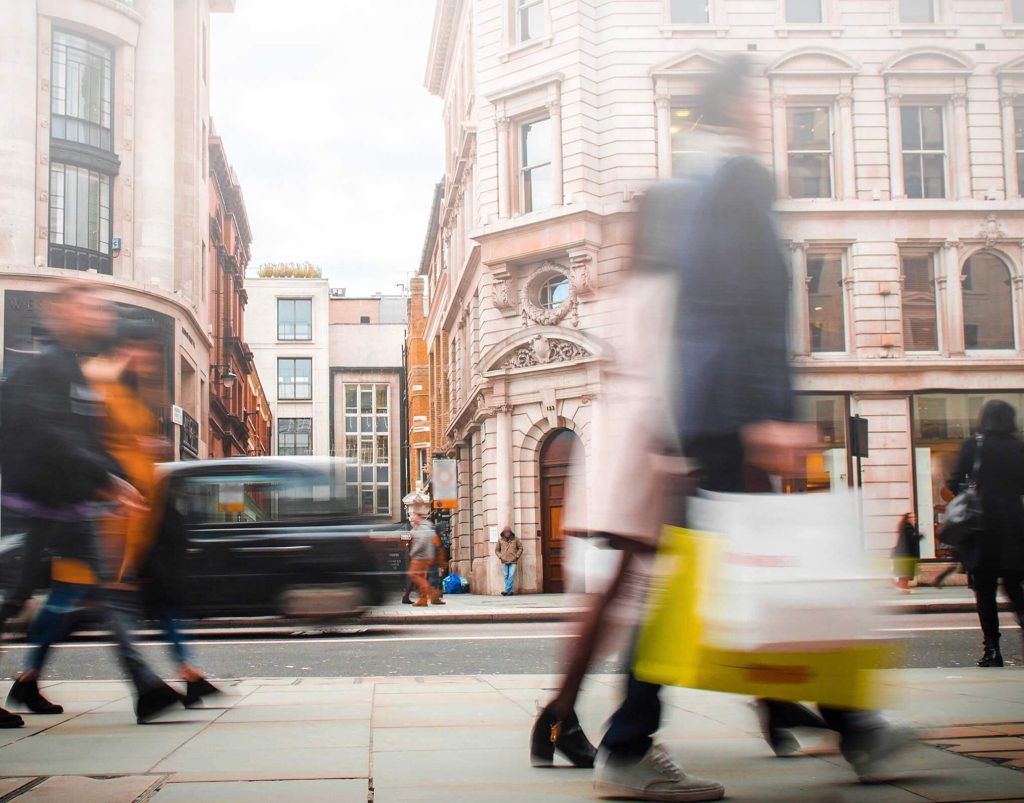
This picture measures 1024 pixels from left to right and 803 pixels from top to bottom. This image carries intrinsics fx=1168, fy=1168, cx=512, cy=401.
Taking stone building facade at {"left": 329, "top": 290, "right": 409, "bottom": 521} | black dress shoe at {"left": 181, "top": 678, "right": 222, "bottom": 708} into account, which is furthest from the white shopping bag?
stone building facade at {"left": 329, "top": 290, "right": 409, "bottom": 521}

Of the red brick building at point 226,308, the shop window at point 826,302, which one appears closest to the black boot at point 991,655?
the shop window at point 826,302

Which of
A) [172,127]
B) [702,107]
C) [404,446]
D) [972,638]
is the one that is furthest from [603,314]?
[404,446]

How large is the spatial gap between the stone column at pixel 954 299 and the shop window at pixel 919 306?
362mm

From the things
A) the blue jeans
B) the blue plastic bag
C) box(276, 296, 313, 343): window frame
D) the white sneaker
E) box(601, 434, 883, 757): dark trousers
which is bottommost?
the blue plastic bag

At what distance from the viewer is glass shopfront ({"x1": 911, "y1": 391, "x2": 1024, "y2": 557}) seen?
27.2m

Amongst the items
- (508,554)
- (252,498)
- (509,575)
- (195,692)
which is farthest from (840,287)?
(195,692)

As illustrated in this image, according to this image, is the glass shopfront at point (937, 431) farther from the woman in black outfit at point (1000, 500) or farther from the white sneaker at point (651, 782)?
the white sneaker at point (651, 782)

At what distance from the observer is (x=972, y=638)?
415 inches

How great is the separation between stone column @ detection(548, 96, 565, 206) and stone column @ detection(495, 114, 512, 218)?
152cm

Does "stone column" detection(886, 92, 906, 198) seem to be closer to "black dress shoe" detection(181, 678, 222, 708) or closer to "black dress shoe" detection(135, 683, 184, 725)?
"black dress shoe" detection(181, 678, 222, 708)

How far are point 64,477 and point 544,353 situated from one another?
24192mm

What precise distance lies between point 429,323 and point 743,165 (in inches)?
2015

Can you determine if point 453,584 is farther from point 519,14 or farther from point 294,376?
point 294,376

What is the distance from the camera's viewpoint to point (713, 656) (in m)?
2.93
